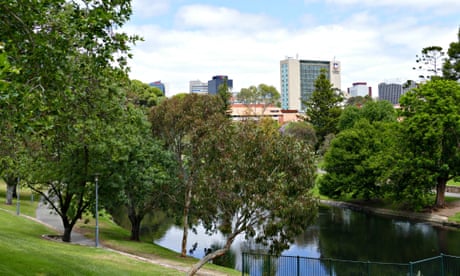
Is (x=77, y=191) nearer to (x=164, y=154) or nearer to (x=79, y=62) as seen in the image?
(x=164, y=154)

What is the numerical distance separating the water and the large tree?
1927 centimetres

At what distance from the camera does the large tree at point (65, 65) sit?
35.9 ft

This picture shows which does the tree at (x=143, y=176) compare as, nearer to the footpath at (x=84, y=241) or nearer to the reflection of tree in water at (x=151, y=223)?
the footpath at (x=84, y=241)

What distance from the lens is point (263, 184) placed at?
1955 cm

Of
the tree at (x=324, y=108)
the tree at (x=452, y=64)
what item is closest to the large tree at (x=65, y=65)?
the tree at (x=452, y=64)

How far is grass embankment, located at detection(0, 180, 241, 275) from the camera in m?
15.2

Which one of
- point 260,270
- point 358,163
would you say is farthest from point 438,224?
point 260,270

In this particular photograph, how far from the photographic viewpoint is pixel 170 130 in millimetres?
31484

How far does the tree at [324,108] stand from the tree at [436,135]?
4335 centimetres

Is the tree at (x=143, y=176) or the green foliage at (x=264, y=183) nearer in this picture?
the green foliage at (x=264, y=183)

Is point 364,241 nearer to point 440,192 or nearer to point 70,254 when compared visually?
point 440,192

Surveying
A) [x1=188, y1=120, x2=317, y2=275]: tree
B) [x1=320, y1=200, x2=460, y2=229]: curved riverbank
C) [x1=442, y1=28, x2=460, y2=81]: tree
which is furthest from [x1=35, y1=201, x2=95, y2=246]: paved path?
[x1=442, y1=28, x2=460, y2=81]: tree

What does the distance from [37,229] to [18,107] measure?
25.7m

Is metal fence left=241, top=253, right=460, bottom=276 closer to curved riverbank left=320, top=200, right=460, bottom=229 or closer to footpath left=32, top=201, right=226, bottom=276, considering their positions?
footpath left=32, top=201, right=226, bottom=276
